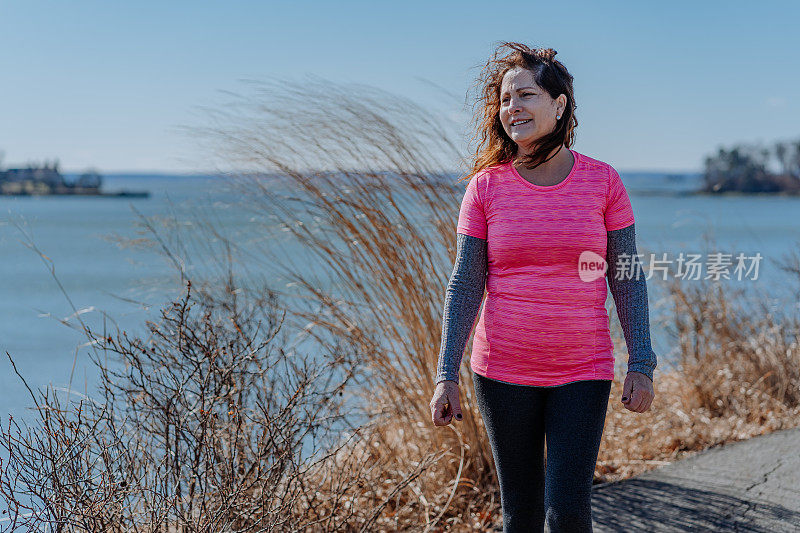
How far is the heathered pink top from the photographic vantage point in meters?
2.08

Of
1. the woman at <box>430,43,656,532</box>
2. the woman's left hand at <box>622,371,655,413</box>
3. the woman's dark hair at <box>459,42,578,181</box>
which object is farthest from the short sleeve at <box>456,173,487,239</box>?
the woman's left hand at <box>622,371,655,413</box>

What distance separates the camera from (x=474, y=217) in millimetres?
2168

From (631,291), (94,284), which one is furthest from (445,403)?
(94,284)

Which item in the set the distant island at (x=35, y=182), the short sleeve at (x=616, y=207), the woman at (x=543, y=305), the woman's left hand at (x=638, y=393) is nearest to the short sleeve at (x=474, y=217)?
the woman at (x=543, y=305)

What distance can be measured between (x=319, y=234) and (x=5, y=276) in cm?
453

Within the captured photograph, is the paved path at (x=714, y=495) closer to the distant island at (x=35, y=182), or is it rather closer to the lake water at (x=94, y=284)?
the lake water at (x=94, y=284)

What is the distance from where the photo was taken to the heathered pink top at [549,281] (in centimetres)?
208

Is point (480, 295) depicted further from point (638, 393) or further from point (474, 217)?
point (638, 393)

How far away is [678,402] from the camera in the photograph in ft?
16.9

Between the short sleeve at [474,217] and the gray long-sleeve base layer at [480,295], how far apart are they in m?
0.02

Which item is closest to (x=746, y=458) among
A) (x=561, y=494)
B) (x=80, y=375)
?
(x=561, y=494)

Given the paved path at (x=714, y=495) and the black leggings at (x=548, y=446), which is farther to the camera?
the paved path at (x=714, y=495)

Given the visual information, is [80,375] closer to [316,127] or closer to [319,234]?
[319,234]

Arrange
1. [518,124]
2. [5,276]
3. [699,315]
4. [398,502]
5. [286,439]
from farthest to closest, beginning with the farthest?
[5,276], [699,315], [398,502], [286,439], [518,124]
